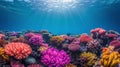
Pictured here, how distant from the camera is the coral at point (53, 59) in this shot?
28.2 feet

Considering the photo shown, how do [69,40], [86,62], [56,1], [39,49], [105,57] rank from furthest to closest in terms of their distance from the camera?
1. [56,1]
2. [69,40]
3. [39,49]
4. [86,62]
5. [105,57]

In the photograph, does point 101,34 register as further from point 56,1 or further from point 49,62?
point 56,1

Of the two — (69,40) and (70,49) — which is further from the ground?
(69,40)

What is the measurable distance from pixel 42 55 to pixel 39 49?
48 cm

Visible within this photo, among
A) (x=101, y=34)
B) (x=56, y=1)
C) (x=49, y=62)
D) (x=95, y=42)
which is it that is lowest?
(x=49, y=62)

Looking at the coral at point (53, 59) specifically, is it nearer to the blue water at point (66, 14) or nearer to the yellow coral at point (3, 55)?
the yellow coral at point (3, 55)

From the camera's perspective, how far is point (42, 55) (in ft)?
31.4

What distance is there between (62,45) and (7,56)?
13.6ft

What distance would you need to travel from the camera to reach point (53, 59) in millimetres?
8664

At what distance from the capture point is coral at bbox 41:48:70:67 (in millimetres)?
8602

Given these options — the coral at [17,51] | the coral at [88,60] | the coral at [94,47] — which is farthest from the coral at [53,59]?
the coral at [94,47]

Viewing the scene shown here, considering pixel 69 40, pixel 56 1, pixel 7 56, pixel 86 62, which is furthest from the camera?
pixel 56 1

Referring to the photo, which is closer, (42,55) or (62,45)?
(42,55)

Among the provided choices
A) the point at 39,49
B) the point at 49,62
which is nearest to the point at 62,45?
the point at 39,49
